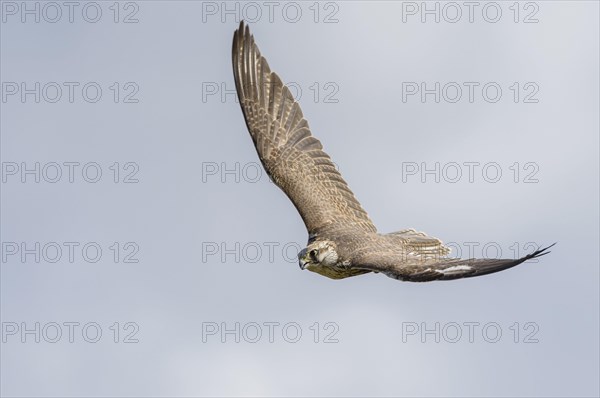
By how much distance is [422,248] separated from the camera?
85.6ft

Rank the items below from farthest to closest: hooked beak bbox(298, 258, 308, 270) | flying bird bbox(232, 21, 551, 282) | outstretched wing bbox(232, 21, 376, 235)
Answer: outstretched wing bbox(232, 21, 376, 235)
flying bird bbox(232, 21, 551, 282)
hooked beak bbox(298, 258, 308, 270)

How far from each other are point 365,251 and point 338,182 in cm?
377

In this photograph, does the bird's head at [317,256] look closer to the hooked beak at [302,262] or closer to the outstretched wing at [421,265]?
the hooked beak at [302,262]

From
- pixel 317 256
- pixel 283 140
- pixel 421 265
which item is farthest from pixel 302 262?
pixel 283 140

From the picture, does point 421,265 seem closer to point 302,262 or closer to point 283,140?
point 302,262

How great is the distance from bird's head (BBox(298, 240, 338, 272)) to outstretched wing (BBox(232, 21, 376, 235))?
258 cm

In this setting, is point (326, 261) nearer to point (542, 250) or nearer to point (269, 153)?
point (269, 153)

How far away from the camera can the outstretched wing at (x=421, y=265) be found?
2117cm

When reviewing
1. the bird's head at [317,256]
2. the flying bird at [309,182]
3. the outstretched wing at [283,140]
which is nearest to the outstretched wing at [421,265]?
the flying bird at [309,182]

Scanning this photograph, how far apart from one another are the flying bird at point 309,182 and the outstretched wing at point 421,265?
2.6 inches

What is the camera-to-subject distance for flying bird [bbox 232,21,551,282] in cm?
2572

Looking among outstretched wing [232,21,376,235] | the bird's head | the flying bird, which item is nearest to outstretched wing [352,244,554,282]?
the flying bird

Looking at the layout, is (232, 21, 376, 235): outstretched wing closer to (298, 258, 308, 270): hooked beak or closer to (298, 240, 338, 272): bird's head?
(298, 240, 338, 272): bird's head

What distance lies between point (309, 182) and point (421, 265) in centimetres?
643
